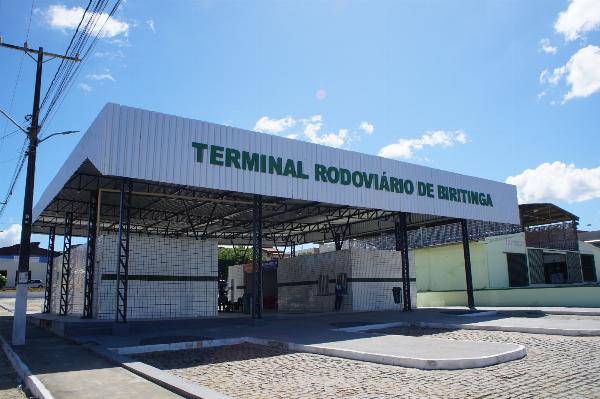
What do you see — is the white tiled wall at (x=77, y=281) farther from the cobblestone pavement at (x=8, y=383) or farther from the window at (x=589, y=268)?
the window at (x=589, y=268)

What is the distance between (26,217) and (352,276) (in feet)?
52.0

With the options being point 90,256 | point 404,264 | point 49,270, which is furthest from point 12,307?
point 404,264

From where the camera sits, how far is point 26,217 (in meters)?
14.1

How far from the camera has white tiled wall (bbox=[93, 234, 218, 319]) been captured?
725 inches

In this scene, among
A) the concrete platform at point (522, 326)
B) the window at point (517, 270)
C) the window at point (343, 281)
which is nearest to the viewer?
the concrete platform at point (522, 326)

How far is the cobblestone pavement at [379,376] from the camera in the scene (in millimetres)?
6801

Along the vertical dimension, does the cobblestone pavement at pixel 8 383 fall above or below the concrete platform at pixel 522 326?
below

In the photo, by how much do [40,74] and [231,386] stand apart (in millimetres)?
12341

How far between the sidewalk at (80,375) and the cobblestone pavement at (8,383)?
33cm

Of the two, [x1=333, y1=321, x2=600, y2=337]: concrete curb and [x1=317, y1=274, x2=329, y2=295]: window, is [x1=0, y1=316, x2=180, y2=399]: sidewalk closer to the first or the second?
[x1=333, y1=321, x2=600, y2=337]: concrete curb

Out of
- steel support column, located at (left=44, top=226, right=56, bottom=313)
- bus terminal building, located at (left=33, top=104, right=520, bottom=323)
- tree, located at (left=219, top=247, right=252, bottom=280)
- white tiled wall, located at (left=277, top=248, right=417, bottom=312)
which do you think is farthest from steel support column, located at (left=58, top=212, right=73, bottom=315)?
tree, located at (left=219, top=247, right=252, bottom=280)

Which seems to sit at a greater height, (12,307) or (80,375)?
(12,307)

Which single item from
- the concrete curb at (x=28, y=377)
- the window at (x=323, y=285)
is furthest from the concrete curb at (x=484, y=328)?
the window at (x=323, y=285)

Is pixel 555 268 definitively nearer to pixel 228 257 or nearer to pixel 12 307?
pixel 228 257
